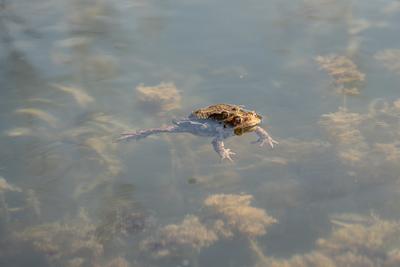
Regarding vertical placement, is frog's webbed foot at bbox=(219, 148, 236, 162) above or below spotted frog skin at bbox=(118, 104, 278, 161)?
below

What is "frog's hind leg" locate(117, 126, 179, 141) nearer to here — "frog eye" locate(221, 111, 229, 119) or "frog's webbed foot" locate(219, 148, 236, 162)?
"frog eye" locate(221, 111, 229, 119)

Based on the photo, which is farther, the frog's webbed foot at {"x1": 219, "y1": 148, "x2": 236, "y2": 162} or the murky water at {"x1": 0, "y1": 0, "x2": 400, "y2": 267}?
the frog's webbed foot at {"x1": 219, "y1": 148, "x2": 236, "y2": 162}

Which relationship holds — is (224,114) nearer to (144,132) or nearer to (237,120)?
(237,120)

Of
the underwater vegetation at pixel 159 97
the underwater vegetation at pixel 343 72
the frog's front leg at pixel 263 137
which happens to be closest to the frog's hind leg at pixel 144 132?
the underwater vegetation at pixel 159 97

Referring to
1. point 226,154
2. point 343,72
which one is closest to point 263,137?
point 226,154

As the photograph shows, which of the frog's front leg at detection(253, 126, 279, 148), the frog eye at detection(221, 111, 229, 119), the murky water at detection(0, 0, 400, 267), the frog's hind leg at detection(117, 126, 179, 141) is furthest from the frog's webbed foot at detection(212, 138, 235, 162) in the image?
the frog's hind leg at detection(117, 126, 179, 141)

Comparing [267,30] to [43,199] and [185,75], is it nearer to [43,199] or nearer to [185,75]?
[185,75]

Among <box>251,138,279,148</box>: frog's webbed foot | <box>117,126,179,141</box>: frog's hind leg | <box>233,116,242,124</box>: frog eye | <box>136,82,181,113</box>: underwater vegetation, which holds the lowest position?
<box>251,138,279,148</box>: frog's webbed foot

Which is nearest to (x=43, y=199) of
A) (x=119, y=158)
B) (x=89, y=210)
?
(x=89, y=210)
